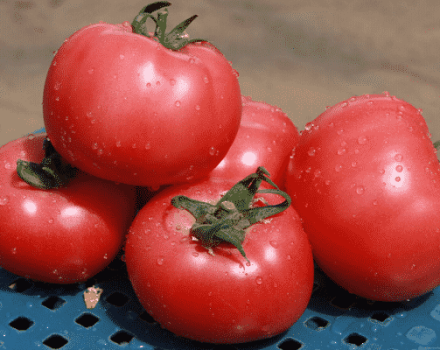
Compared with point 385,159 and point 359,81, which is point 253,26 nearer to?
point 359,81

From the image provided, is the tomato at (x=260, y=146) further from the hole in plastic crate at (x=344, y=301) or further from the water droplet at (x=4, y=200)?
the water droplet at (x=4, y=200)

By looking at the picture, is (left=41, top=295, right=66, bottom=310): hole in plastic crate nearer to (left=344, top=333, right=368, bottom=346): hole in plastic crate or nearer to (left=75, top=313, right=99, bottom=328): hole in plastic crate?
(left=75, top=313, right=99, bottom=328): hole in plastic crate

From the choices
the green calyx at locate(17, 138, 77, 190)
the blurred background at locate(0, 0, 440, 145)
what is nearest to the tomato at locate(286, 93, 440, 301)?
the green calyx at locate(17, 138, 77, 190)

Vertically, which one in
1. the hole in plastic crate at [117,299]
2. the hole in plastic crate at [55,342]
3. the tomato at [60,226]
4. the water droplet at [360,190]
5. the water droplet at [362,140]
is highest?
the water droplet at [362,140]

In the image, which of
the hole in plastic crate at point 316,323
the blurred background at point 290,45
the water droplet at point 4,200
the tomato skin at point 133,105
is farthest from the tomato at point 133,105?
the blurred background at point 290,45

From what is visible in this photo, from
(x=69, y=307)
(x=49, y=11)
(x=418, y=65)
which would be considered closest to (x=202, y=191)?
(x=69, y=307)

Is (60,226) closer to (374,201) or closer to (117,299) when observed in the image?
(117,299)
